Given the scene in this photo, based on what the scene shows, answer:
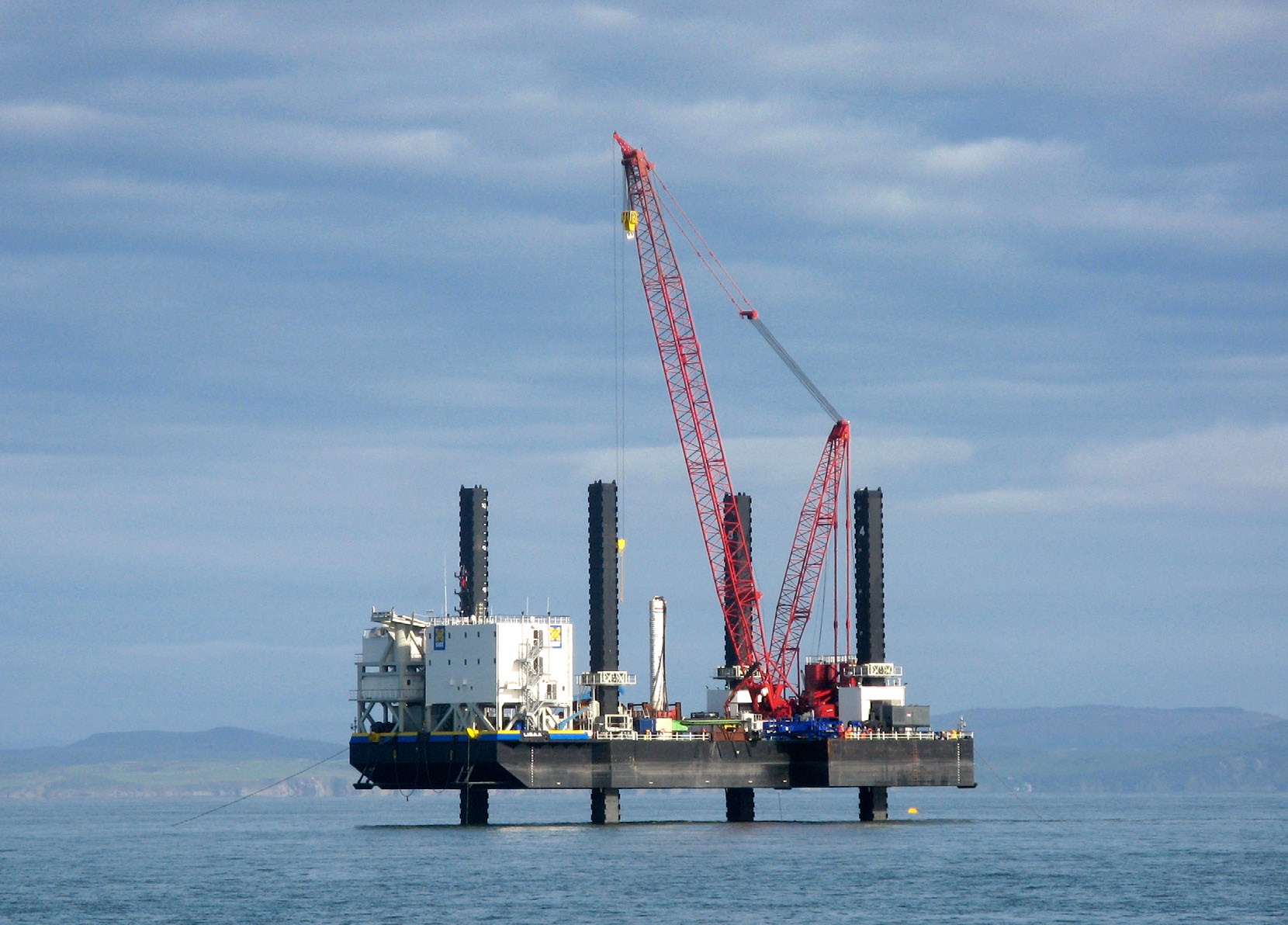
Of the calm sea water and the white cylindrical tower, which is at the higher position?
the white cylindrical tower

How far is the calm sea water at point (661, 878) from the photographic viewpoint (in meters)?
93.1

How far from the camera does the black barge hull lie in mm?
129125

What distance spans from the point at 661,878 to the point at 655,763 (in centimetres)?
2739

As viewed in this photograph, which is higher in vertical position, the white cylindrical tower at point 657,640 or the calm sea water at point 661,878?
the white cylindrical tower at point 657,640

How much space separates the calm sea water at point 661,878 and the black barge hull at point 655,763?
3.79 meters

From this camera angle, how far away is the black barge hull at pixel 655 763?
129 meters

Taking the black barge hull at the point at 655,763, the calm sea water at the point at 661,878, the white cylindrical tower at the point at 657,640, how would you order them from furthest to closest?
1. the white cylindrical tower at the point at 657,640
2. the black barge hull at the point at 655,763
3. the calm sea water at the point at 661,878

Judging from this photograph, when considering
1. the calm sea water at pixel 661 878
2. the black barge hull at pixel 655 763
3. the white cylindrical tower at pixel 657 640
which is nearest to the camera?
the calm sea water at pixel 661 878

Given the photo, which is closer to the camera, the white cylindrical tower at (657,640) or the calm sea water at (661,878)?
the calm sea water at (661,878)

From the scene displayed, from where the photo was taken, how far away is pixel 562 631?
5256 inches

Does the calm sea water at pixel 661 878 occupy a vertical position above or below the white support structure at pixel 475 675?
below

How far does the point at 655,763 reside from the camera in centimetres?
13338

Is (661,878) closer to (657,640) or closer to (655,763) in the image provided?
(655,763)

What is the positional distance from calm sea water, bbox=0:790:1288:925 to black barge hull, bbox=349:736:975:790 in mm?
3790
